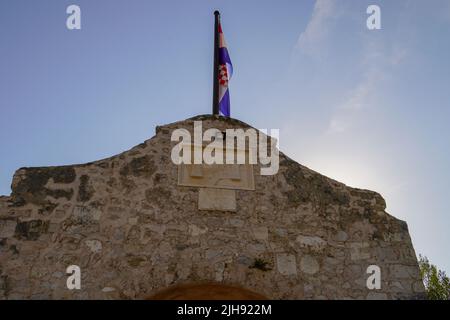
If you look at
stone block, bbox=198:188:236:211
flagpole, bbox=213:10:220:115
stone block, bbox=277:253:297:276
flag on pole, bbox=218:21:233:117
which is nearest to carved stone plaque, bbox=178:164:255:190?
stone block, bbox=198:188:236:211

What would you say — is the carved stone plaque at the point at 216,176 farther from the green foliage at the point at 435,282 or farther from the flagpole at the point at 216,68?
the green foliage at the point at 435,282

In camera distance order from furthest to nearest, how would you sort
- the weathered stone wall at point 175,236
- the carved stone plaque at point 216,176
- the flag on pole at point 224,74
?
the flag on pole at point 224,74 < the carved stone plaque at point 216,176 < the weathered stone wall at point 175,236

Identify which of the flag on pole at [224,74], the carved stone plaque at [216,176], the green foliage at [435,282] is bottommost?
the green foliage at [435,282]

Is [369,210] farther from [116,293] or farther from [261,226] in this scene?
[116,293]

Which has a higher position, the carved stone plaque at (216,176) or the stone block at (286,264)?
the carved stone plaque at (216,176)

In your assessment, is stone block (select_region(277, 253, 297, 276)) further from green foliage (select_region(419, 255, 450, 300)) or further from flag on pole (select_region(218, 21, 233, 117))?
green foliage (select_region(419, 255, 450, 300))

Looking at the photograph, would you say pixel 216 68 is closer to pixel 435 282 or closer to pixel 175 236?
pixel 175 236

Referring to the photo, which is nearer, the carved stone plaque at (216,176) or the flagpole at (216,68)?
the carved stone plaque at (216,176)

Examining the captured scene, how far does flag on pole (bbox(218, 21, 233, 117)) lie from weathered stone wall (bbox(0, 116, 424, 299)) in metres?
1.35

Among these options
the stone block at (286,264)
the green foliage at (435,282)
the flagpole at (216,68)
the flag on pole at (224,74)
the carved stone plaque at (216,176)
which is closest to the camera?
the stone block at (286,264)

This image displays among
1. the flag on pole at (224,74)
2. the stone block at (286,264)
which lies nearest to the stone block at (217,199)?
the stone block at (286,264)

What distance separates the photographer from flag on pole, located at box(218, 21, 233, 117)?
660cm

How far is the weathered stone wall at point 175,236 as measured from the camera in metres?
4.36

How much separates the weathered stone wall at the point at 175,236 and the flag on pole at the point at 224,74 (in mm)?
1347
